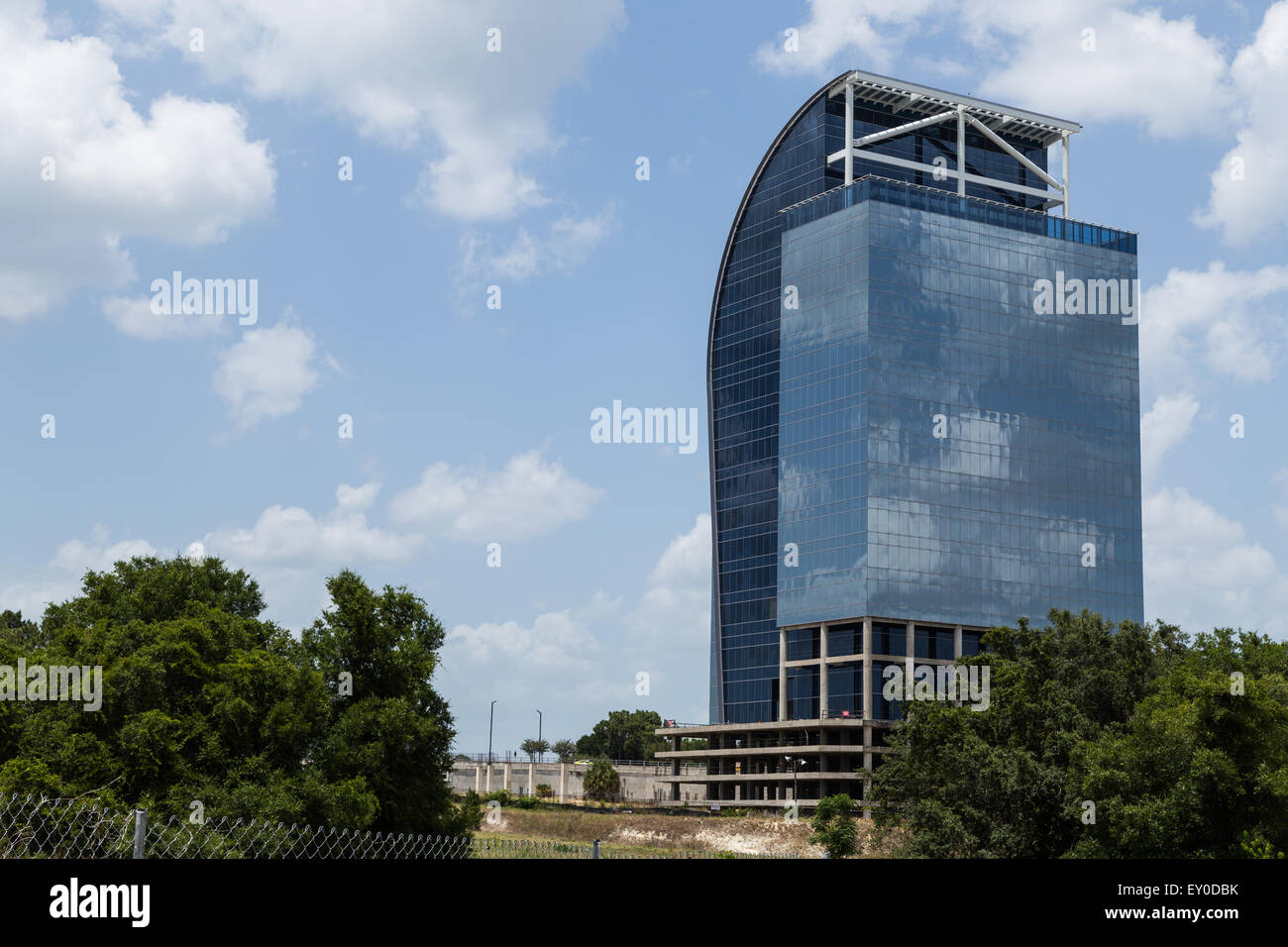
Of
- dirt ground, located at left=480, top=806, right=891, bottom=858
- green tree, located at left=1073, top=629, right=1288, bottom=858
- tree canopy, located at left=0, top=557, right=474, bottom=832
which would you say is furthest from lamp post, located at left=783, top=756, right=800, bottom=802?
green tree, located at left=1073, top=629, right=1288, bottom=858

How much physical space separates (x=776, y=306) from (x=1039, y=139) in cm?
4040

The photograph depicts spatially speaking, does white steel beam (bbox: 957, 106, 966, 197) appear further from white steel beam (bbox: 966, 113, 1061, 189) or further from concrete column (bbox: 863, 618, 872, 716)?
concrete column (bbox: 863, 618, 872, 716)

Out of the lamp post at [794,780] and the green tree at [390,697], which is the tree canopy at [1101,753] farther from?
the lamp post at [794,780]

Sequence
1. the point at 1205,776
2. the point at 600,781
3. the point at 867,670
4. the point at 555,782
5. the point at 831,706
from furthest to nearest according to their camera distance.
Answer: the point at 555,782 → the point at 600,781 → the point at 831,706 → the point at 867,670 → the point at 1205,776

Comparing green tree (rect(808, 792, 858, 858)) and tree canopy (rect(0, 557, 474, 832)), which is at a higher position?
tree canopy (rect(0, 557, 474, 832))

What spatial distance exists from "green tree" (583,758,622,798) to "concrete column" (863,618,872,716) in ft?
112

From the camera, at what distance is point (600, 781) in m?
154

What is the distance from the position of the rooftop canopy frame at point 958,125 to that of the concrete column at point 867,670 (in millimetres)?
48706

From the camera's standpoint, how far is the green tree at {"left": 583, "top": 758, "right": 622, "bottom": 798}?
504 feet

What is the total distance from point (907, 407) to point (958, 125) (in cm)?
3820

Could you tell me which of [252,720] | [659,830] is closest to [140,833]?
[252,720]

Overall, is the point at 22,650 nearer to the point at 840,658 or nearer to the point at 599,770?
the point at 840,658

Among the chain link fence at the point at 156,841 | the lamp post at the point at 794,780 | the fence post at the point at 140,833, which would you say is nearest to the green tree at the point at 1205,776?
the chain link fence at the point at 156,841

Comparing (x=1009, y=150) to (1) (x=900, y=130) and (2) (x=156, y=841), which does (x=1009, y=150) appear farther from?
(2) (x=156, y=841)
